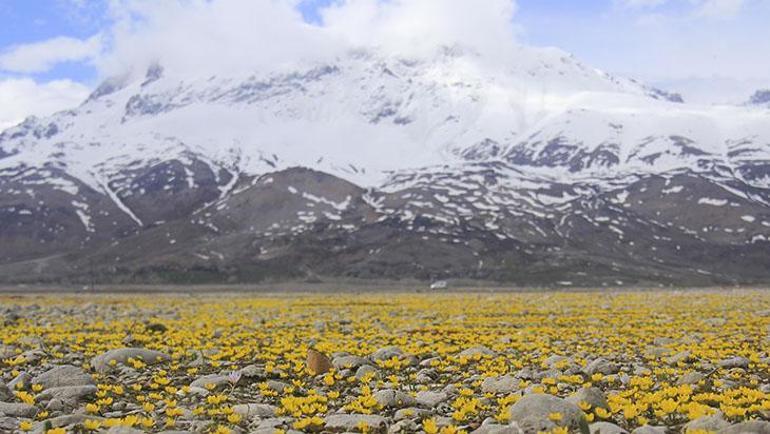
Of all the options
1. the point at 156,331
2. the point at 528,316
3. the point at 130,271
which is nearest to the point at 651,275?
the point at 130,271

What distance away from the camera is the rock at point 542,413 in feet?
31.6

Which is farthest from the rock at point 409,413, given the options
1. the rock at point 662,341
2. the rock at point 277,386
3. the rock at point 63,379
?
the rock at point 662,341

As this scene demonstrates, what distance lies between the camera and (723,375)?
14078 mm

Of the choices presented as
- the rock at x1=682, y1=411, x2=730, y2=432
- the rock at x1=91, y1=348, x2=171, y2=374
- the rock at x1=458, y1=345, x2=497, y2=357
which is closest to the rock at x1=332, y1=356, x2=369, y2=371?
the rock at x1=458, y1=345, x2=497, y2=357

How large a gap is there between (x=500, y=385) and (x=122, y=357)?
28.3ft

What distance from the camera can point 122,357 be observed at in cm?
1664

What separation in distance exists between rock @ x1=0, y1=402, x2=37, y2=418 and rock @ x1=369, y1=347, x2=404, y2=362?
24.8 ft

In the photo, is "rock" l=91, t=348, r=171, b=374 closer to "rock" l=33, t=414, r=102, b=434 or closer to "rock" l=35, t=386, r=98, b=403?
"rock" l=35, t=386, r=98, b=403

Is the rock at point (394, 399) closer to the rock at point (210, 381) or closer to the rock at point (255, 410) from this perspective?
the rock at point (255, 410)

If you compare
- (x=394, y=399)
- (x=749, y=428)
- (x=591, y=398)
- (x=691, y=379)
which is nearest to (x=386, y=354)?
(x=394, y=399)

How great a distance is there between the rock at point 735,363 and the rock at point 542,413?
6777 mm

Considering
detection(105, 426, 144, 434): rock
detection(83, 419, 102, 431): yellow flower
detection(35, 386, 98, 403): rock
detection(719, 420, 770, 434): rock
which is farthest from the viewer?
detection(35, 386, 98, 403): rock

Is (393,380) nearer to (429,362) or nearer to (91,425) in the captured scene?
(429,362)

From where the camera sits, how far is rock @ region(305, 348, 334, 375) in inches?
606
